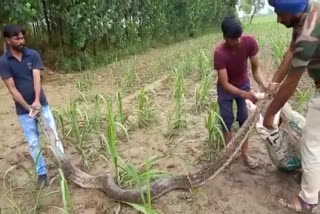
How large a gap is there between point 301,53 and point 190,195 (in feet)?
4.69

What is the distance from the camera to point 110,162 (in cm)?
381

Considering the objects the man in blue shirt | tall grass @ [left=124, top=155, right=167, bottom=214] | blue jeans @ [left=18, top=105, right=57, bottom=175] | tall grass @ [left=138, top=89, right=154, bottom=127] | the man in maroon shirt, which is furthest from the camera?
tall grass @ [left=138, top=89, right=154, bottom=127]

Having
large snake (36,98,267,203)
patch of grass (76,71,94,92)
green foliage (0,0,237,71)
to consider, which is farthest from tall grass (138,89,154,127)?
green foliage (0,0,237,71)

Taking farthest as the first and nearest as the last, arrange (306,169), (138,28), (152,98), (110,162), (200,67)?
(138,28) < (200,67) < (152,98) < (110,162) < (306,169)

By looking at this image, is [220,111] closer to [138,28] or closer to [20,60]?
[20,60]

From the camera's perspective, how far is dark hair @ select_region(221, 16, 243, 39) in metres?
3.11

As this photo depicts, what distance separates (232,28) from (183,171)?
1.36 m

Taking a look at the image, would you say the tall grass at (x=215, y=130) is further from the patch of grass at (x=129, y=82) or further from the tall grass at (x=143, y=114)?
the patch of grass at (x=129, y=82)

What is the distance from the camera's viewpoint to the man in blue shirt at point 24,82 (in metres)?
3.45

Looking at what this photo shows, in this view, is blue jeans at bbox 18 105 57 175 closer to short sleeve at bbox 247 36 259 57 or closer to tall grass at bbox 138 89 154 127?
tall grass at bbox 138 89 154 127

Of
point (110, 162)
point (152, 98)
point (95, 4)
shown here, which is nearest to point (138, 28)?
point (95, 4)

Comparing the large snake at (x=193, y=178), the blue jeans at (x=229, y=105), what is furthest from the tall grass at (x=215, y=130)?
the large snake at (x=193, y=178)

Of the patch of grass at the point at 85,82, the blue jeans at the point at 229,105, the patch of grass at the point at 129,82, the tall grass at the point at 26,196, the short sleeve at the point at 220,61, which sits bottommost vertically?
the patch of grass at the point at 85,82

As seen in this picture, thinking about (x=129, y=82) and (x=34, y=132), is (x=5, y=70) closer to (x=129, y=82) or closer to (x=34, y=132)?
(x=34, y=132)
